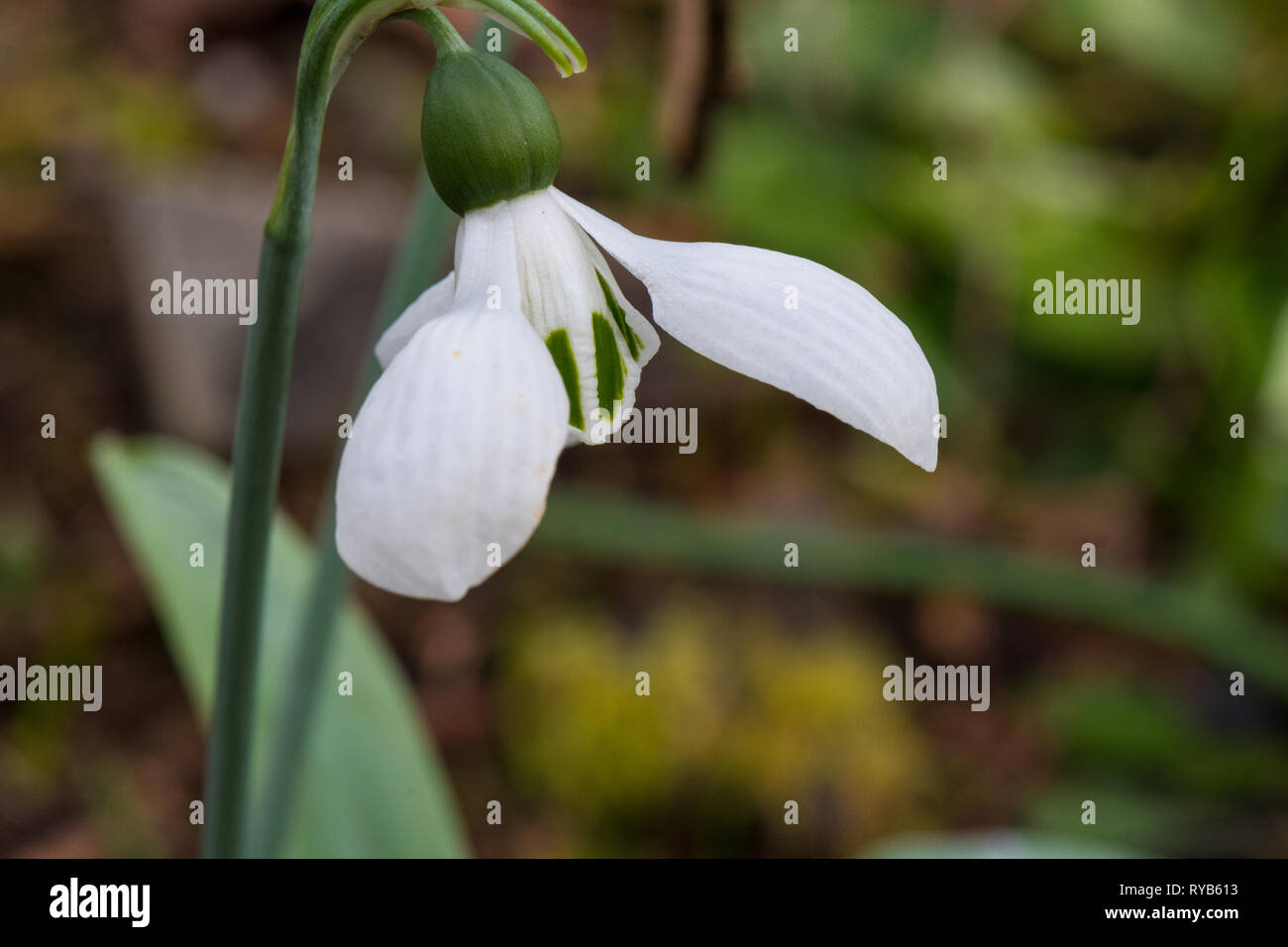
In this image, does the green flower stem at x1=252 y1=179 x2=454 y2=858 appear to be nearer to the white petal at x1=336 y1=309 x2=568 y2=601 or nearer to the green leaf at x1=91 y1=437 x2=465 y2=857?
the green leaf at x1=91 y1=437 x2=465 y2=857

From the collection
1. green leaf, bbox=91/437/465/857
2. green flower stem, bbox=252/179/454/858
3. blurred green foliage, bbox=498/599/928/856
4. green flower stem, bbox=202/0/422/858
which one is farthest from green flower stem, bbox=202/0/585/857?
blurred green foliage, bbox=498/599/928/856

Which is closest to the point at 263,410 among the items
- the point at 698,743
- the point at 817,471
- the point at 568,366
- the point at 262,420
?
the point at 262,420

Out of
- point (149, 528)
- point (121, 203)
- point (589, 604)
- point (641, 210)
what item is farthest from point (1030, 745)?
point (121, 203)

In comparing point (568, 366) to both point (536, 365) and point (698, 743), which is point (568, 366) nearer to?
point (536, 365)

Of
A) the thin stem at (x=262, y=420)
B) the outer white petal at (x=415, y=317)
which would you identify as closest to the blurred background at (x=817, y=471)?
the thin stem at (x=262, y=420)
